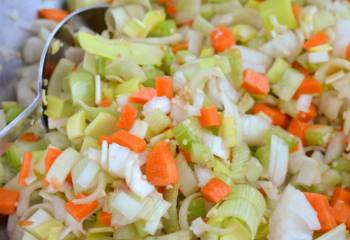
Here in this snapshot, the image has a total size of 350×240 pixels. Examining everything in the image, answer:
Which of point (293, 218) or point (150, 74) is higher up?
point (150, 74)

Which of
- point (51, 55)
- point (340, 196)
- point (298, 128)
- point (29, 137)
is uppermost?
point (51, 55)

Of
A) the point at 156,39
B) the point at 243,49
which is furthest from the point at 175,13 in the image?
the point at 243,49

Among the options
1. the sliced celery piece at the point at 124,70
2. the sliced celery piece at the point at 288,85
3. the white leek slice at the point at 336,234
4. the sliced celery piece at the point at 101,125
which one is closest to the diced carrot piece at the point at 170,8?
the sliced celery piece at the point at 124,70

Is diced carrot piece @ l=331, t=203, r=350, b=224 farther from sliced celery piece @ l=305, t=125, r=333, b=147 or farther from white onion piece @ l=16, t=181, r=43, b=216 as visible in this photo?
white onion piece @ l=16, t=181, r=43, b=216

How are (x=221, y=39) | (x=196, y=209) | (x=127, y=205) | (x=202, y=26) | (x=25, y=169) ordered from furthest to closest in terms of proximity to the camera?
(x=202, y=26)
(x=221, y=39)
(x=25, y=169)
(x=196, y=209)
(x=127, y=205)

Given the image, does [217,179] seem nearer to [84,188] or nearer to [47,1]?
[84,188]

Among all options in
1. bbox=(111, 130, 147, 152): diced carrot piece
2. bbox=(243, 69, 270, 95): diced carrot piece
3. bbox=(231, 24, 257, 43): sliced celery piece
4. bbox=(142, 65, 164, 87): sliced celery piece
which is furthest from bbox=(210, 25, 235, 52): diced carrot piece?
bbox=(111, 130, 147, 152): diced carrot piece

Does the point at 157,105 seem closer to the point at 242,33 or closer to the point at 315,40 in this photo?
the point at 242,33

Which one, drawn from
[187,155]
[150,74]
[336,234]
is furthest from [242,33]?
[336,234]
